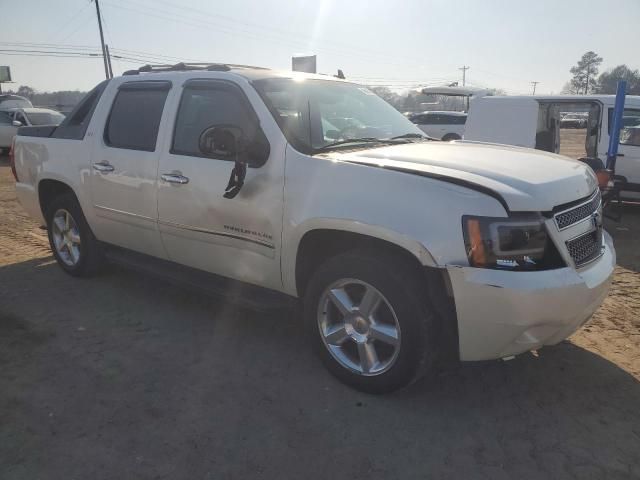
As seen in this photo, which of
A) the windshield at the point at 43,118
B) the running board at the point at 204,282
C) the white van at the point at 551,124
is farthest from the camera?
the windshield at the point at 43,118

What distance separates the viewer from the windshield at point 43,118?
57.7 ft

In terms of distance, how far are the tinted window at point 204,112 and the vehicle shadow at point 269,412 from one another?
1.42 metres

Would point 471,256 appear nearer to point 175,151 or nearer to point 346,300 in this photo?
point 346,300

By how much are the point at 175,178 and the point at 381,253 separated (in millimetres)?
1680

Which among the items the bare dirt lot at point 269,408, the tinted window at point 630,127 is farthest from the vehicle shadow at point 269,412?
the tinted window at point 630,127

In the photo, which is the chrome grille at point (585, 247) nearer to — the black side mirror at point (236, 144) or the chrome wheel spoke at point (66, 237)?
the black side mirror at point (236, 144)

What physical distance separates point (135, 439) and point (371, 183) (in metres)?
1.81

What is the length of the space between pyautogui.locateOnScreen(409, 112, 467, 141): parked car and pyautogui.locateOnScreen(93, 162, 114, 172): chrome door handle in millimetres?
16407

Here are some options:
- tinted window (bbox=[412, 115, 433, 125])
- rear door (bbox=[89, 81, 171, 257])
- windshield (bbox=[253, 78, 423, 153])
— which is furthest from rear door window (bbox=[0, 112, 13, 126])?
windshield (bbox=[253, 78, 423, 153])

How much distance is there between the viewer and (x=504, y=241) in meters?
2.51

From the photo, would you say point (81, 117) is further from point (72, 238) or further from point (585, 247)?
point (585, 247)

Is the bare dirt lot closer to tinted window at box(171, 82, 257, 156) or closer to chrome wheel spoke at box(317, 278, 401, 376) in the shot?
chrome wheel spoke at box(317, 278, 401, 376)

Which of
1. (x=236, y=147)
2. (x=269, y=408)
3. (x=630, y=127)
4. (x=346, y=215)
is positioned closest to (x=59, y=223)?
(x=236, y=147)

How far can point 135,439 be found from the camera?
2664mm
